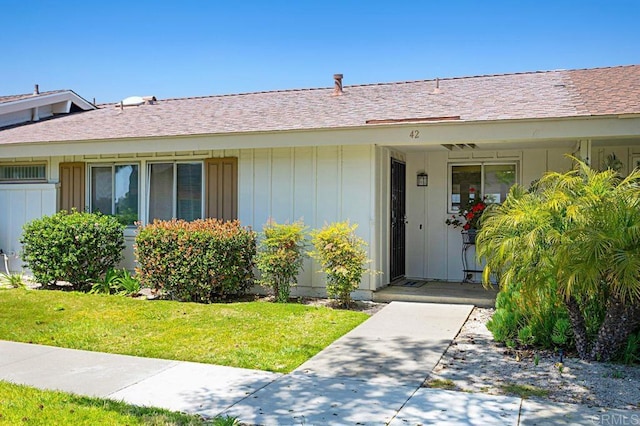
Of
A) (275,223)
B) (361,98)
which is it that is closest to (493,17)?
(361,98)

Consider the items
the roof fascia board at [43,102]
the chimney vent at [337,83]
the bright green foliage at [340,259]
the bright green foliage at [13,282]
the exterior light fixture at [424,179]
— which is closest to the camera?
the bright green foliage at [340,259]

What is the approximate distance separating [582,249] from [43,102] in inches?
529

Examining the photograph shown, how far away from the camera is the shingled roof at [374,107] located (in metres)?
8.97

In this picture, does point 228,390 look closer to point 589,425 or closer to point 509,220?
point 589,425

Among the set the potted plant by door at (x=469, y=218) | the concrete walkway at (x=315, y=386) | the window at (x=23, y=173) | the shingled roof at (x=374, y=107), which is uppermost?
the shingled roof at (x=374, y=107)

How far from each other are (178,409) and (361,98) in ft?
26.8

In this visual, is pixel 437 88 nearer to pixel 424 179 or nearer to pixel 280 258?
pixel 424 179

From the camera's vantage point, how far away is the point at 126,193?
36.4ft

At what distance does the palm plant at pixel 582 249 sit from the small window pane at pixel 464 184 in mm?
4511

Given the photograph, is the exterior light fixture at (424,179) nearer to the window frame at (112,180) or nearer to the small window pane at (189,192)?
the small window pane at (189,192)

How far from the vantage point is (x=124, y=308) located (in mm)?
8430

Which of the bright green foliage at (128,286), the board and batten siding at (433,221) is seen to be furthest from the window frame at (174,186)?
the board and batten siding at (433,221)

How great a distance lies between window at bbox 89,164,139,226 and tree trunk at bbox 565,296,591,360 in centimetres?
802

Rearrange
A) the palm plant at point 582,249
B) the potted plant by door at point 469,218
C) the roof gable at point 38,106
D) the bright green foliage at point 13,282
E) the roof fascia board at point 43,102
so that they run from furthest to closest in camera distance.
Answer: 1. the roof gable at point 38,106
2. the roof fascia board at point 43,102
3. the bright green foliage at point 13,282
4. the potted plant by door at point 469,218
5. the palm plant at point 582,249
